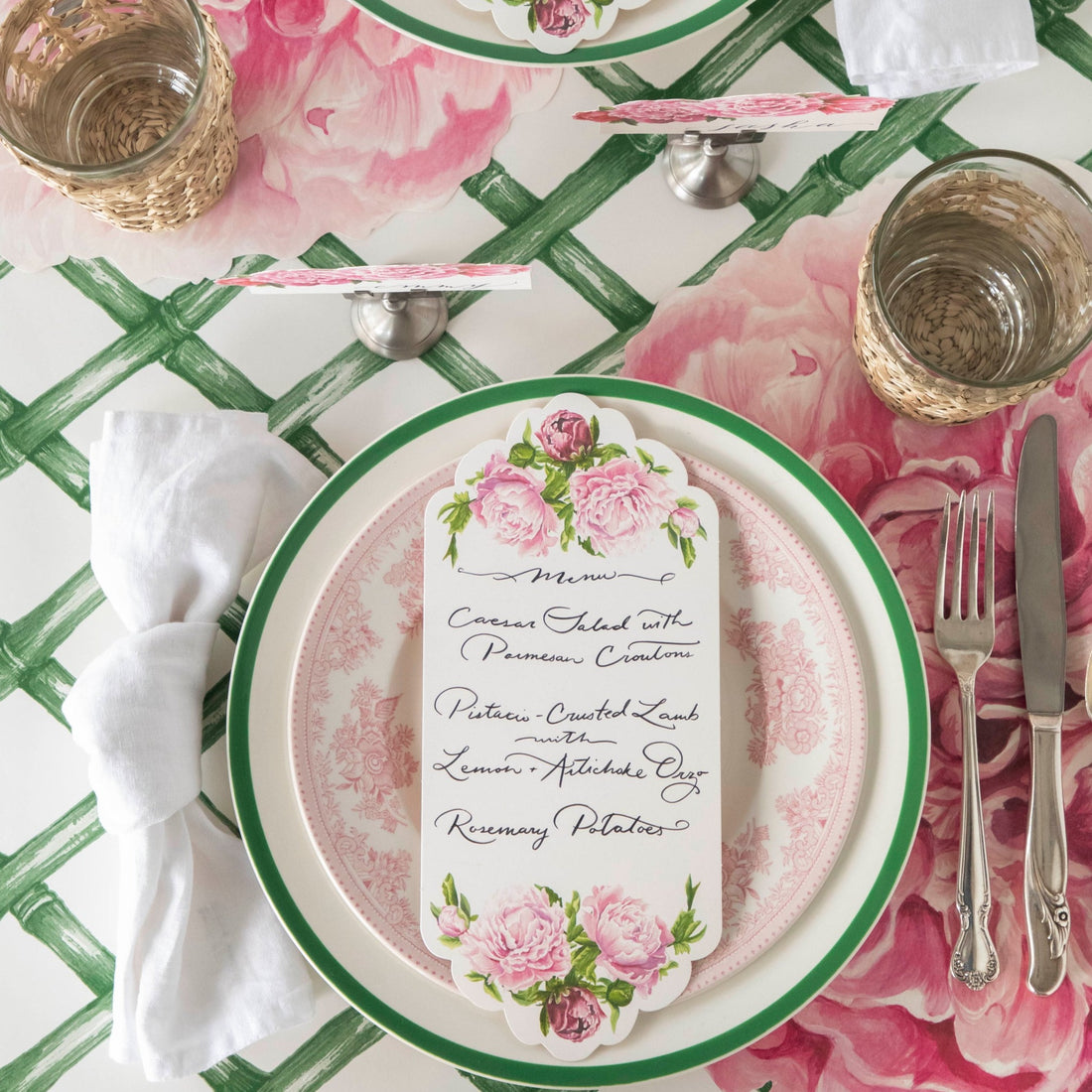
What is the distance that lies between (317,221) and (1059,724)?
0.66 metres

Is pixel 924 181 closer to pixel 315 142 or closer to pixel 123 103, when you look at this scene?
pixel 315 142

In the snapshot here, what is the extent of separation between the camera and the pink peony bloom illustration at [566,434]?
604 millimetres

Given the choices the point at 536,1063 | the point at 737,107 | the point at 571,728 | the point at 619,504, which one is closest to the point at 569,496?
the point at 619,504

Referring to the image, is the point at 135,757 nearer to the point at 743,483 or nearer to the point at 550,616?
the point at 550,616

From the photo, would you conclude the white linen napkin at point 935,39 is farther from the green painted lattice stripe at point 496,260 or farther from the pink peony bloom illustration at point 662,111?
the pink peony bloom illustration at point 662,111

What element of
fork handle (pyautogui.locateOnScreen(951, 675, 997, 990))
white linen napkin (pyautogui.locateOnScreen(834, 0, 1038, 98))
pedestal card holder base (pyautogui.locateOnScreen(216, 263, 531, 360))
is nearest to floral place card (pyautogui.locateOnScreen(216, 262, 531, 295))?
pedestal card holder base (pyautogui.locateOnScreen(216, 263, 531, 360))

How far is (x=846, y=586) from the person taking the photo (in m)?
0.60

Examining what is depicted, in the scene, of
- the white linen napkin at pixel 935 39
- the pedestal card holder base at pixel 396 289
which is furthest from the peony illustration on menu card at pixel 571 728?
the white linen napkin at pixel 935 39

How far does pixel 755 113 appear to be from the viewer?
543 millimetres

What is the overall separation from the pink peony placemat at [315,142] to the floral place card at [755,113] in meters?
0.17

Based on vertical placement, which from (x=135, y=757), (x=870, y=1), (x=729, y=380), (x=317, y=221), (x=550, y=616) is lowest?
(x=135, y=757)

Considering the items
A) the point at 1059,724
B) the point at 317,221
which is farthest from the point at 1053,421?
the point at 317,221

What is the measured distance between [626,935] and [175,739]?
1.05ft

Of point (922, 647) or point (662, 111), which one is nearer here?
point (662, 111)
